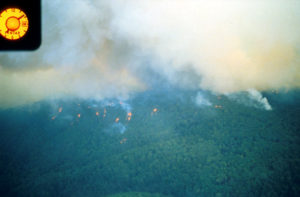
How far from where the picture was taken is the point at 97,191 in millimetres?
101375

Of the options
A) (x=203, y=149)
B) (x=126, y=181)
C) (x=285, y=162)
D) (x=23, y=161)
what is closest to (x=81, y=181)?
(x=126, y=181)

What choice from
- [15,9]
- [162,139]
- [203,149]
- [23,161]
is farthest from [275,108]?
[15,9]

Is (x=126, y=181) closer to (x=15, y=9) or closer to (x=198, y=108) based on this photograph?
(x=198, y=108)

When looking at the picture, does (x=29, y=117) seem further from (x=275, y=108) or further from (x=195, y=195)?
(x=275, y=108)

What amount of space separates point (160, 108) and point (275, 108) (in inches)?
2974

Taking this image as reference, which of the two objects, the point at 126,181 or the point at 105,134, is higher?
the point at 105,134

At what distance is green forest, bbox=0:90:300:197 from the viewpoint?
10181cm

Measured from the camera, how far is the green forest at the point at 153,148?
102m

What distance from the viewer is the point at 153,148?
133 meters

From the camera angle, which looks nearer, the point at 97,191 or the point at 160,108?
the point at 97,191

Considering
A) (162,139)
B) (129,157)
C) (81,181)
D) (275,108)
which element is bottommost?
(81,181)

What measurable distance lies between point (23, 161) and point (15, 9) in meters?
151

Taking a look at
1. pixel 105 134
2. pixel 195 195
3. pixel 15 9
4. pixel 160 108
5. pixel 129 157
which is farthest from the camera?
pixel 160 108

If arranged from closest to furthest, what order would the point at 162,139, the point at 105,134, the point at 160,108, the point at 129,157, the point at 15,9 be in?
the point at 15,9 < the point at 129,157 < the point at 162,139 < the point at 105,134 < the point at 160,108
